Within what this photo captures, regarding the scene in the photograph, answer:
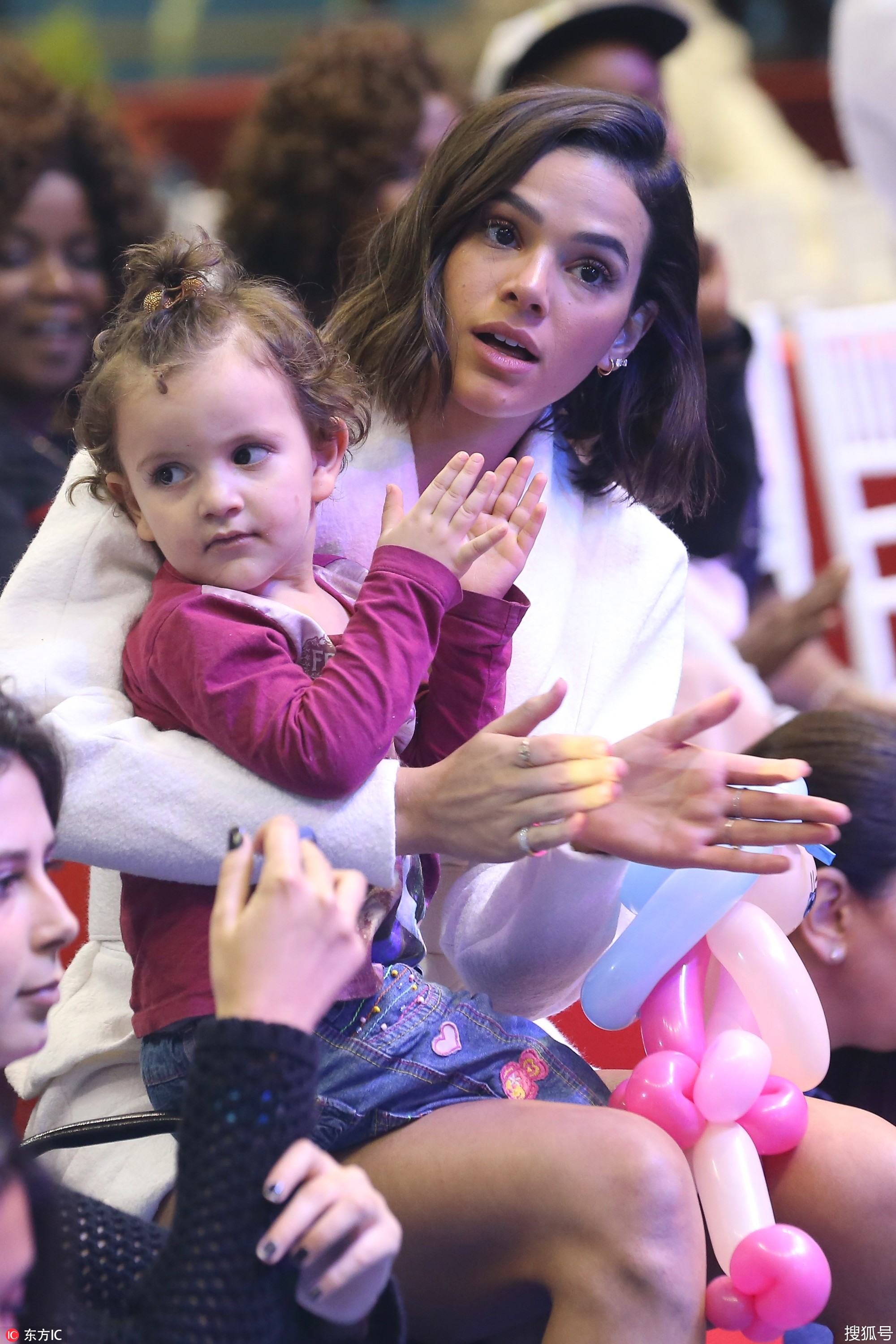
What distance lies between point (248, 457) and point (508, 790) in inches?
11.8

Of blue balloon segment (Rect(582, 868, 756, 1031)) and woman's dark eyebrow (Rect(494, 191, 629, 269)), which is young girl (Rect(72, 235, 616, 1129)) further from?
woman's dark eyebrow (Rect(494, 191, 629, 269))

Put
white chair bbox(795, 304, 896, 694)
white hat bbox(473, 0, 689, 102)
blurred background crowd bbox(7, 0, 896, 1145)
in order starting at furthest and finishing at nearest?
white chair bbox(795, 304, 896, 694)
white hat bbox(473, 0, 689, 102)
blurred background crowd bbox(7, 0, 896, 1145)

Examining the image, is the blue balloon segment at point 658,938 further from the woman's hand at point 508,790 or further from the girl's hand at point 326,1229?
the girl's hand at point 326,1229

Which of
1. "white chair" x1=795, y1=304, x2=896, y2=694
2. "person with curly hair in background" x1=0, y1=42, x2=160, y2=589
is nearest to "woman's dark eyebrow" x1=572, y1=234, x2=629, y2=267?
"person with curly hair in background" x1=0, y1=42, x2=160, y2=589

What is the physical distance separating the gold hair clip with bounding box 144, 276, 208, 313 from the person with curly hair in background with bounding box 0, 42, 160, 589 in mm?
993

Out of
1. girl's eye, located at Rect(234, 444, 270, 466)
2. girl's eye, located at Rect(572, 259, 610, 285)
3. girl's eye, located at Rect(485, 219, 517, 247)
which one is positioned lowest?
girl's eye, located at Rect(234, 444, 270, 466)

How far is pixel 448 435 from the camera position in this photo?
128 centimetres

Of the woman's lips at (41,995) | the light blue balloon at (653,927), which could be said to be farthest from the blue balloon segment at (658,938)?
the woman's lips at (41,995)

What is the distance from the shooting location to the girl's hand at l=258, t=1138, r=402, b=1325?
2.48 feet

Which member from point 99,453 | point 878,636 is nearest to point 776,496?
point 878,636

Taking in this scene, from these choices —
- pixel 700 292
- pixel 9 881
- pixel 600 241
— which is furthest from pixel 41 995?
pixel 700 292

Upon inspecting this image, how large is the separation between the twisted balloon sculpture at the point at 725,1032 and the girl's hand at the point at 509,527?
0.25 meters

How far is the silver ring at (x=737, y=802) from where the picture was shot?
995mm

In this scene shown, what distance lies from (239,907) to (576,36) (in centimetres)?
182
